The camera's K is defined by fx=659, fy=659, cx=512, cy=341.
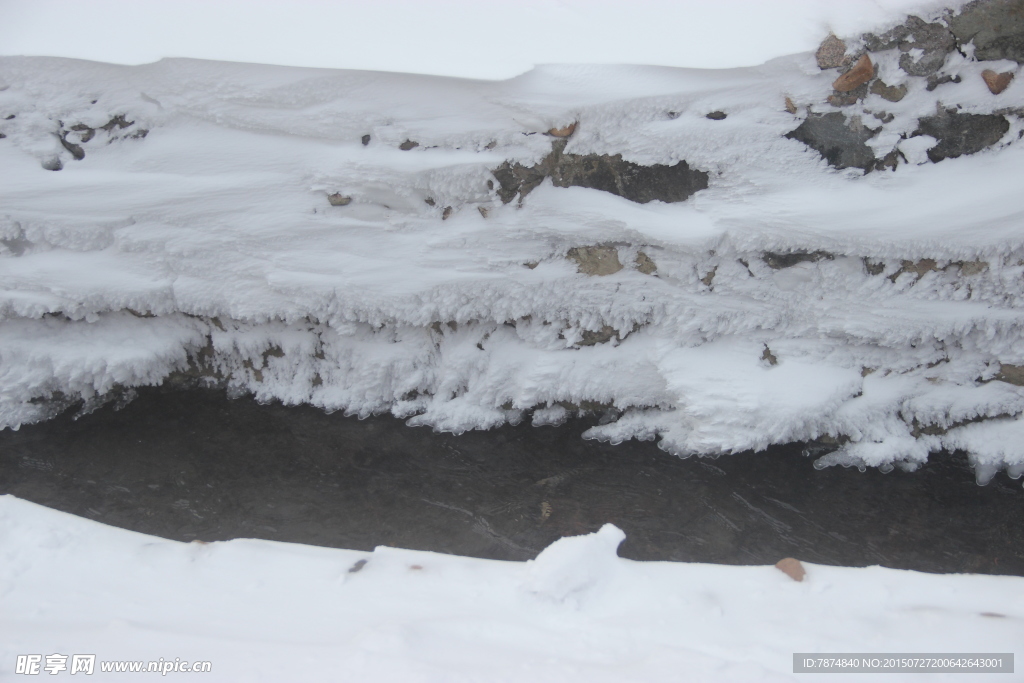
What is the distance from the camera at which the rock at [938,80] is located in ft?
8.98

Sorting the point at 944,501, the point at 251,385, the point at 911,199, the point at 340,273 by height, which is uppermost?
the point at 911,199

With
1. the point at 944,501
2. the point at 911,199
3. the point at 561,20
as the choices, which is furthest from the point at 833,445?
the point at 561,20

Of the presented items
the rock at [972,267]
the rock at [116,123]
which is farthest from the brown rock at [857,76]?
the rock at [116,123]

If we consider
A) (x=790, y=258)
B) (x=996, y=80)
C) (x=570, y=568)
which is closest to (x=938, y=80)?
(x=996, y=80)

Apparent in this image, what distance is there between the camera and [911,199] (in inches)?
109

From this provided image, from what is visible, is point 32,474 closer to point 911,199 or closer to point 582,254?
point 582,254

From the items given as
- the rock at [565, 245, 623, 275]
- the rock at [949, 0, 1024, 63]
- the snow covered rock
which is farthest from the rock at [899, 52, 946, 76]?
the snow covered rock

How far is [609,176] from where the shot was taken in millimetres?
2967

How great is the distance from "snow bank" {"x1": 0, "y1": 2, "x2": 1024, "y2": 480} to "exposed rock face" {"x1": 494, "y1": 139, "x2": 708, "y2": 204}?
0.03 metres

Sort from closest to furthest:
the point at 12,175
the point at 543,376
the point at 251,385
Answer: the point at 12,175 < the point at 543,376 < the point at 251,385

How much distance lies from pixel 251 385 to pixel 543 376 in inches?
62.5

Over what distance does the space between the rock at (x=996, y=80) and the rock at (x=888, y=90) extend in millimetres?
309

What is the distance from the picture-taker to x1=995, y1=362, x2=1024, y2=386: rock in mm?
3000

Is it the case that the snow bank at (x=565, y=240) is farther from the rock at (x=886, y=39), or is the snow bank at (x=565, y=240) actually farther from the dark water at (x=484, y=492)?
the dark water at (x=484, y=492)
